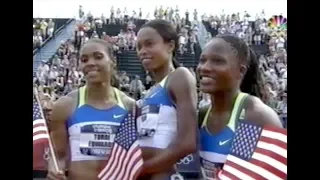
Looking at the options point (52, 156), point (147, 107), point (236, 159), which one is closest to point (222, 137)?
point (236, 159)

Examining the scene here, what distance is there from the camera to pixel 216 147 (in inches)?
114

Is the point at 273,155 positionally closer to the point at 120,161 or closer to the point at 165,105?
the point at 165,105

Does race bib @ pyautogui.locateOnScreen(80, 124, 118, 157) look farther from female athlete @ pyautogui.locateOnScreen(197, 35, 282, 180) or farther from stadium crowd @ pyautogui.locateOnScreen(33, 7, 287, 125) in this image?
female athlete @ pyautogui.locateOnScreen(197, 35, 282, 180)

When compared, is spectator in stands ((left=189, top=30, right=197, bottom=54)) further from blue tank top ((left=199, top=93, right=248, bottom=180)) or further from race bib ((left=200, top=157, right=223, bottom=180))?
race bib ((left=200, top=157, right=223, bottom=180))

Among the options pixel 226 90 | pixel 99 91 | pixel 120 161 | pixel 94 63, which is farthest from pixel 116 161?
pixel 226 90

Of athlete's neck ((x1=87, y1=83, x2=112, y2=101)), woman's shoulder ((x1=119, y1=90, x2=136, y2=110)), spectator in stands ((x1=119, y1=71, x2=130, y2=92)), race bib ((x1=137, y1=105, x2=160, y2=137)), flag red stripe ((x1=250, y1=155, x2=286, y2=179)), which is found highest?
spectator in stands ((x1=119, y1=71, x2=130, y2=92))

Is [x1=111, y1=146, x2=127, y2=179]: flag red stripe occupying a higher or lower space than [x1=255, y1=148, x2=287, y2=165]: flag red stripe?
lower

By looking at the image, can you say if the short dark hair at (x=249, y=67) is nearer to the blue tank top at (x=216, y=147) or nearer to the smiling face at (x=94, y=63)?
the blue tank top at (x=216, y=147)

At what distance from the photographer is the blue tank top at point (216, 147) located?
288cm

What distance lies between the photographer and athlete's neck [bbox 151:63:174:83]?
2.91m

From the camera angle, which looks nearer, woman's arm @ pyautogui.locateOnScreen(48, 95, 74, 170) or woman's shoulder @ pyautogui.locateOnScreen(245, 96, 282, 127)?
woman's shoulder @ pyautogui.locateOnScreen(245, 96, 282, 127)

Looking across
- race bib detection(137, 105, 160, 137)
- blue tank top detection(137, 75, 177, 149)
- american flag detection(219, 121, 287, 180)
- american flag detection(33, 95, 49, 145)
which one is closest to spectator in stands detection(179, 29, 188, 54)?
blue tank top detection(137, 75, 177, 149)
